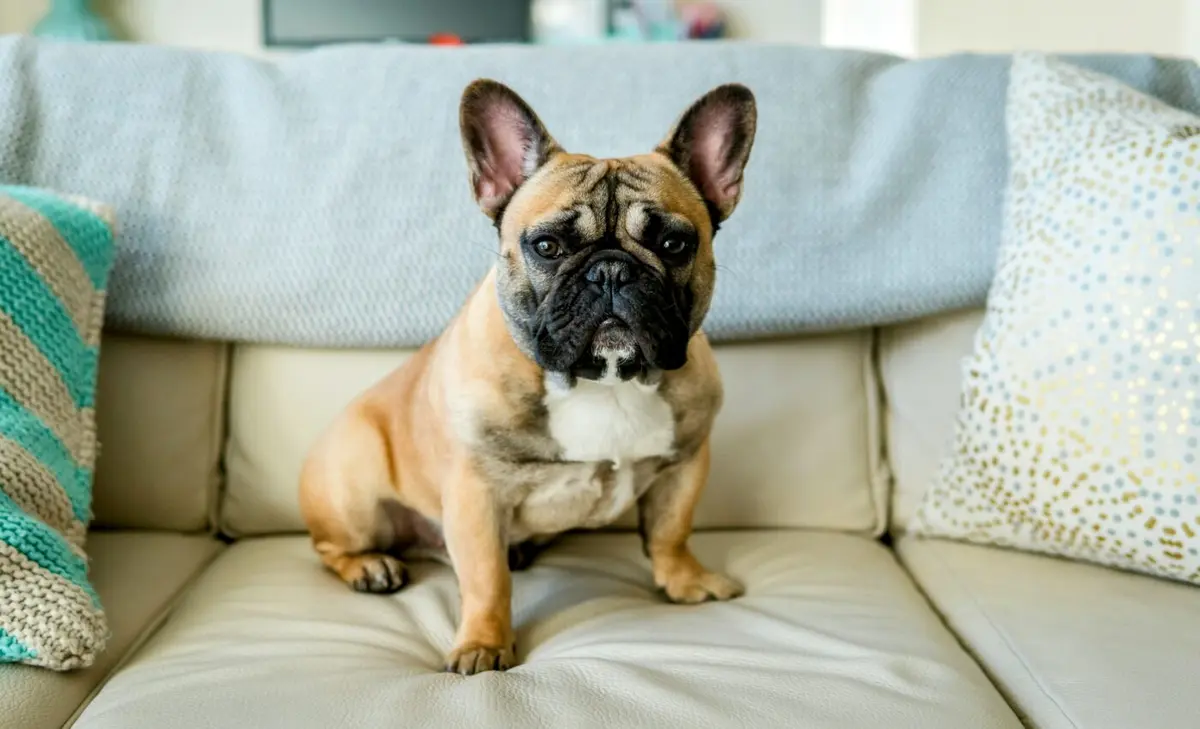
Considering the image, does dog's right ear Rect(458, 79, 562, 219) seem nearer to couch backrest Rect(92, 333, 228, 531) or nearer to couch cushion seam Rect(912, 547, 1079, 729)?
couch backrest Rect(92, 333, 228, 531)

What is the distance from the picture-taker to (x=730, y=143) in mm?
1166

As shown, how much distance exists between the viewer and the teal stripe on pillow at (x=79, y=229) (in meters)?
1.28

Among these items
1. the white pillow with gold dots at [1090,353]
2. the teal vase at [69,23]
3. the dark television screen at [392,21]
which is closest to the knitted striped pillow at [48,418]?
the white pillow with gold dots at [1090,353]

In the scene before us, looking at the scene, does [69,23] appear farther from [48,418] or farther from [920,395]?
[920,395]

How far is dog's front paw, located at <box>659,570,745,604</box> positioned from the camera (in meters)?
1.26

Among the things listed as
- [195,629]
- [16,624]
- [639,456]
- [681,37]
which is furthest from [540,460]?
[681,37]

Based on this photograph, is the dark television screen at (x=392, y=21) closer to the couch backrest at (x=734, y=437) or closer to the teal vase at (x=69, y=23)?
the teal vase at (x=69, y=23)

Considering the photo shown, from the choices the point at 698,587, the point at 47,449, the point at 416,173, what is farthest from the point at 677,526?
the point at 47,449

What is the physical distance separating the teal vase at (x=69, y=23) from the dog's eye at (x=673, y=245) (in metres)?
2.79

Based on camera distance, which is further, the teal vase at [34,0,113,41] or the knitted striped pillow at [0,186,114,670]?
the teal vase at [34,0,113,41]

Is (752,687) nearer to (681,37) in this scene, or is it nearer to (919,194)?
(919,194)

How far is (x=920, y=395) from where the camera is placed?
1.48 m

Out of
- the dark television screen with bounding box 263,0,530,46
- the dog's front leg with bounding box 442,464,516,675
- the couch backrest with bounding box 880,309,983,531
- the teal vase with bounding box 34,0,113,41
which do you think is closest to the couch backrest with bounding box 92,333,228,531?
the dog's front leg with bounding box 442,464,516,675

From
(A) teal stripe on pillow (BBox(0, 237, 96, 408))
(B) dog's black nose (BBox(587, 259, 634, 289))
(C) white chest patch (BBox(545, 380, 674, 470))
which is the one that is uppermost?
(B) dog's black nose (BBox(587, 259, 634, 289))
